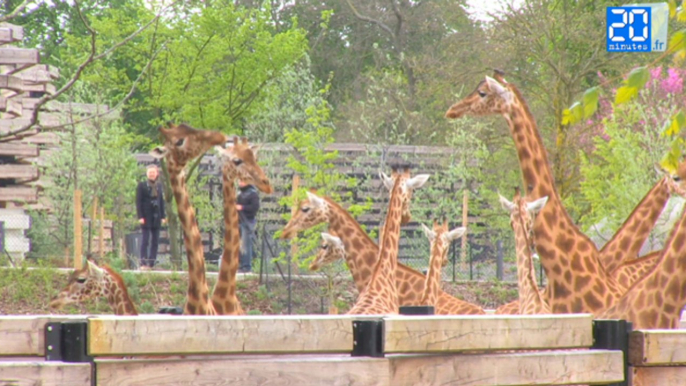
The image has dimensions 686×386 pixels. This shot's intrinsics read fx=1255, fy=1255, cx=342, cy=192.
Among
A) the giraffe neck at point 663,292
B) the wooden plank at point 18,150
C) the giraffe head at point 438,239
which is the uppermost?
the wooden plank at point 18,150

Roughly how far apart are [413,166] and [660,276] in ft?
59.4

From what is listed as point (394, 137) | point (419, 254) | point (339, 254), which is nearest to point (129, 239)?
point (419, 254)

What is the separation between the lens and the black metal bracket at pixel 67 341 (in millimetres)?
4652

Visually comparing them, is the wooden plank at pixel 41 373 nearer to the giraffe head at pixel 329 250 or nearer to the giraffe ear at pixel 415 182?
the giraffe ear at pixel 415 182

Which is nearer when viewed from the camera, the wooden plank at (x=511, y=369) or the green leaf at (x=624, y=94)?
the green leaf at (x=624, y=94)

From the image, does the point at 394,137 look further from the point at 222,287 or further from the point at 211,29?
the point at 222,287

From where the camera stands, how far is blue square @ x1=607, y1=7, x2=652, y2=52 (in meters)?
21.9

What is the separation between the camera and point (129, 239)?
74.9ft

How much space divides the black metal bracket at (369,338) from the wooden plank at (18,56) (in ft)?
37.7

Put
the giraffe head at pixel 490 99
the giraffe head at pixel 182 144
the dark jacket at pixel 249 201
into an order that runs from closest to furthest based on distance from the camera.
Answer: the giraffe head at pixel 182 144
the giraffe head at pixel 490 99
the dark jacket at pixel 249 201

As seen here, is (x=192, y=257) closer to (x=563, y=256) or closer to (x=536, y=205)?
(x=536, y=205)

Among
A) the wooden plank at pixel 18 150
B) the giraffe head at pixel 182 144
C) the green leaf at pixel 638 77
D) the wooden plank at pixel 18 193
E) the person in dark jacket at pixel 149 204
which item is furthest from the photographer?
the wooden plank at pixel 18 193

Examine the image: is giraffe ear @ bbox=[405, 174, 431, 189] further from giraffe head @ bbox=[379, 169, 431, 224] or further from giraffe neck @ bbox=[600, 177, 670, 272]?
giraffe neck @ bbox=[600, 177, 670, 272]

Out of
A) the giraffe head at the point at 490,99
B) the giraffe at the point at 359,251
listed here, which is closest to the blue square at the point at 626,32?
the giraffe at the point at 359,251
